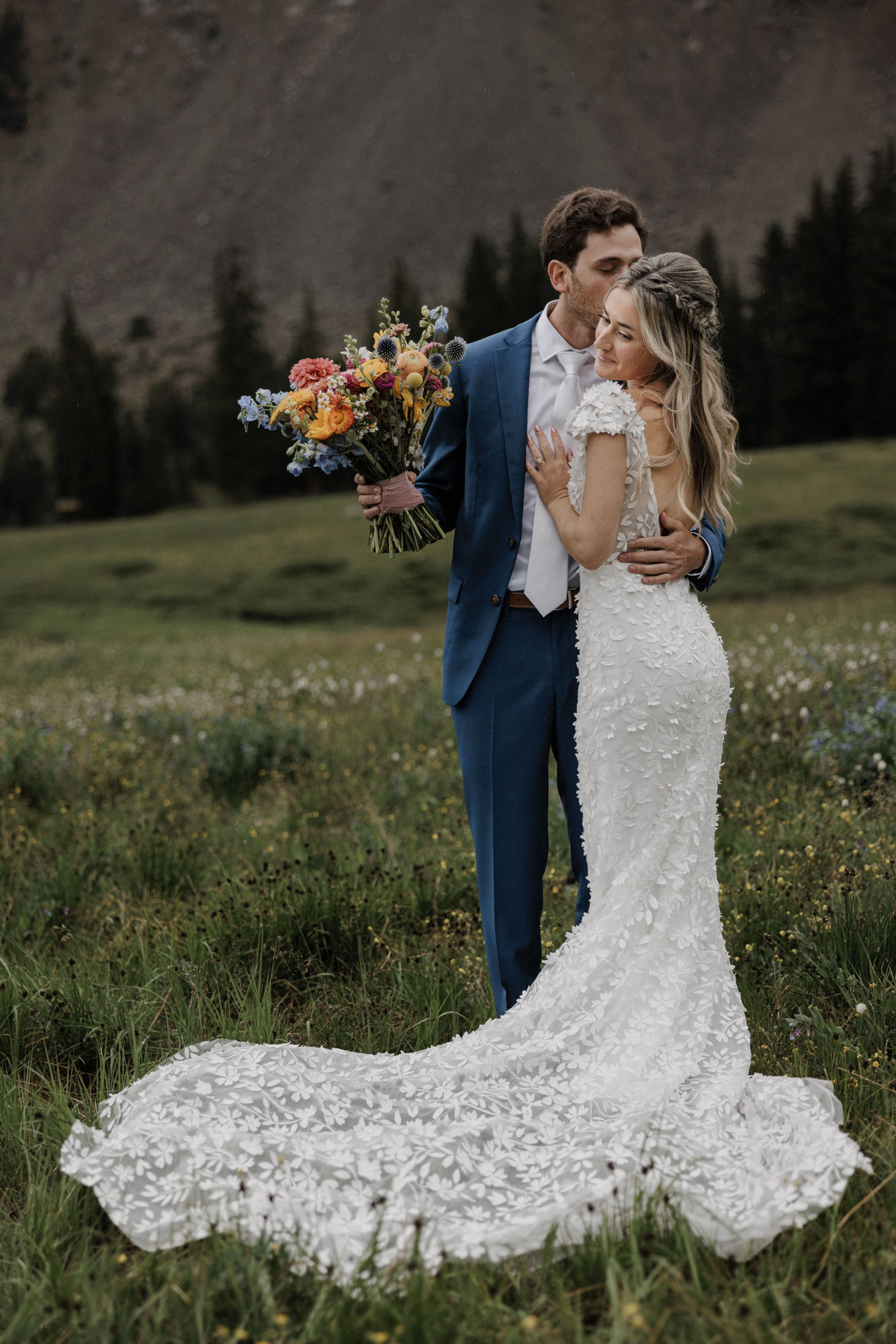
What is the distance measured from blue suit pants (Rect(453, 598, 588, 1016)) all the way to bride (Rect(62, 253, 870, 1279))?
0.88ft

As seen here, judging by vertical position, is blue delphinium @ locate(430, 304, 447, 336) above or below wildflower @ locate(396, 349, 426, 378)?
above

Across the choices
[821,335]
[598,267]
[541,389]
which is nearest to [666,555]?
[541,389]

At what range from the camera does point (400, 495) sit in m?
3.81

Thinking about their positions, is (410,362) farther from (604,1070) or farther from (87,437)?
(87,437)

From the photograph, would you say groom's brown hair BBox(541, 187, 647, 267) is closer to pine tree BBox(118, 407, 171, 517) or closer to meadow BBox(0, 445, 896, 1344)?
meadow BBox(0, 445, 896, 1344)

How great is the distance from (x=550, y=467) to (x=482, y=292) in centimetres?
6584

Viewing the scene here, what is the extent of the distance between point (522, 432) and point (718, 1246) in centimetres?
286

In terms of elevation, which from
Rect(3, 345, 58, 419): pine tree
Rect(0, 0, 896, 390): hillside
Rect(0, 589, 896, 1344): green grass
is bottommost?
Rect(0, 589, 896, 1344): green grass

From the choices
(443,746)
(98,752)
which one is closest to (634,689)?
(443,746)

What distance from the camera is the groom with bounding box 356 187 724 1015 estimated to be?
156 inches

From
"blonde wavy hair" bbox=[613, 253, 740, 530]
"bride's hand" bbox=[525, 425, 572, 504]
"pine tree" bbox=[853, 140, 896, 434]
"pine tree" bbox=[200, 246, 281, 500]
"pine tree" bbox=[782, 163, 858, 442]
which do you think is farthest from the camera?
"pine tree" bbox=[200, 246, 281, 500]

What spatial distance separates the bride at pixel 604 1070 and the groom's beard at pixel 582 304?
0.34 meters

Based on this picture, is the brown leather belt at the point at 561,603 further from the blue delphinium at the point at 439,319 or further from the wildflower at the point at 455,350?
the blue delphinium at the point at 439,319

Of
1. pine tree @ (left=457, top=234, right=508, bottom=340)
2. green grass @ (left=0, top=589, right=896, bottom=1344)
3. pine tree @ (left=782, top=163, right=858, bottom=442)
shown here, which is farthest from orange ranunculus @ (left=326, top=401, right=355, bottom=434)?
pine tree @ (left=457, top=234, right=508, bottom=340)
